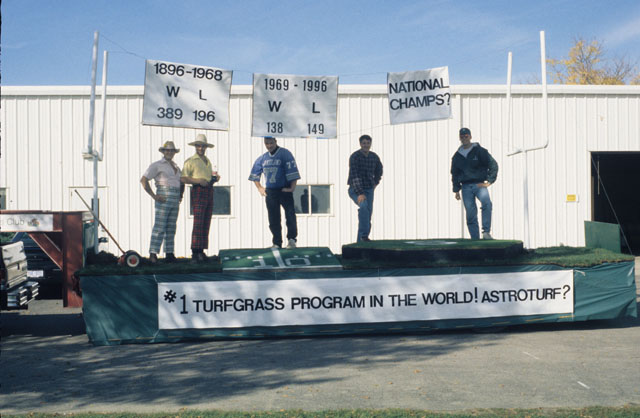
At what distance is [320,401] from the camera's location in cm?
509

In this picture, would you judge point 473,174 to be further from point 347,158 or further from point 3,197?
→ point 3,197

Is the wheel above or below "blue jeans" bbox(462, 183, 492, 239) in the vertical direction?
below

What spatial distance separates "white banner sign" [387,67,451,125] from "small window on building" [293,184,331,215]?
281 inches

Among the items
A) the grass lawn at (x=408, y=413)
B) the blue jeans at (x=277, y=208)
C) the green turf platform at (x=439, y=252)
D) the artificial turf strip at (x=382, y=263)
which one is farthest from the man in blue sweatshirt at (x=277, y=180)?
the grass lawn at (x=408, y=413)

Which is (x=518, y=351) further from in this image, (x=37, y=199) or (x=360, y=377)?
(x=37, y=199)

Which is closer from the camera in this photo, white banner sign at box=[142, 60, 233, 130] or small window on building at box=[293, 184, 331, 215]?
white banner sign at box=[142, 60, 233, 130]

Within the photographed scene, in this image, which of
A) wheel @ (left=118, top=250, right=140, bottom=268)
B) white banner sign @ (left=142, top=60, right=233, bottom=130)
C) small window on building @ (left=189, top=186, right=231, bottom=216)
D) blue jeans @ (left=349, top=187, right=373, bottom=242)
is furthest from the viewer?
small window on building @ (left=189, top=186, right=231, bottom=216)

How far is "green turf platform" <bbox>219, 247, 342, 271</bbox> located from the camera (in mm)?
7659

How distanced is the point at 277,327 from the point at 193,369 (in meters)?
1.58

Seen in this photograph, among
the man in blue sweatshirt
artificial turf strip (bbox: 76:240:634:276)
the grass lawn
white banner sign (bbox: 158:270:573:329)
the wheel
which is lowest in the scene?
the grass lawn

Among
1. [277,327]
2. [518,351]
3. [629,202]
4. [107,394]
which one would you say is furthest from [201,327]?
[629,202]

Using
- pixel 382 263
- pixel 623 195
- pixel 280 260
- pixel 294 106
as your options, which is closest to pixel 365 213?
pixel 382 263

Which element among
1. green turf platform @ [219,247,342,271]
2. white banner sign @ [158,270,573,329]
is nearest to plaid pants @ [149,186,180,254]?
green turf platform @ [219,247,342,271]

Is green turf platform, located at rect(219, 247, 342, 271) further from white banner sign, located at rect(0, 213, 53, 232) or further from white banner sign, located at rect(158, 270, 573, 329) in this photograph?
white banner sign, located at rect(0, 213, 53, 232)
